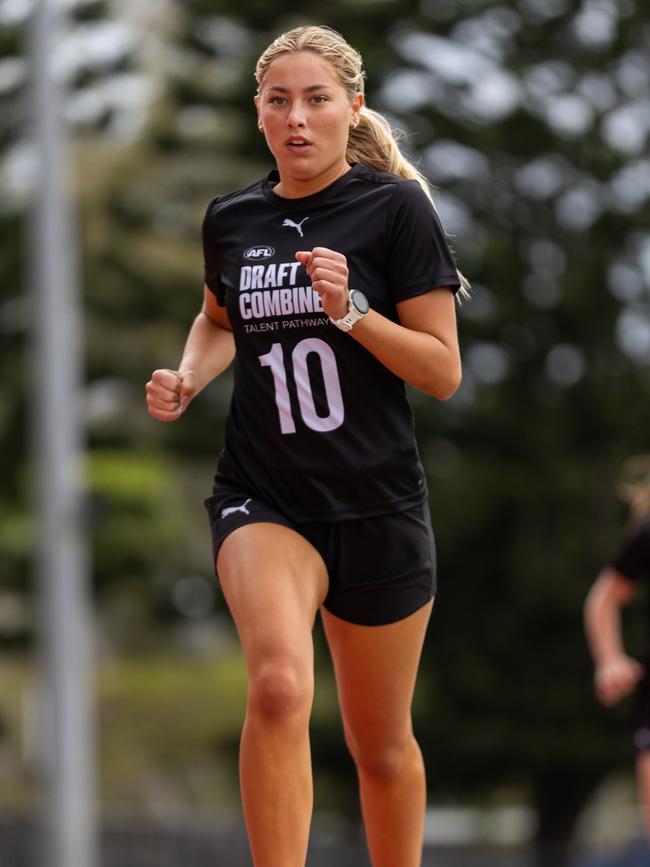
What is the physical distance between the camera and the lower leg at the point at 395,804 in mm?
4523

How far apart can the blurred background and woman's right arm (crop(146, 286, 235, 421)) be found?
2098cm

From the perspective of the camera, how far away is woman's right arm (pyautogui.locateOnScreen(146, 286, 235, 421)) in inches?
170

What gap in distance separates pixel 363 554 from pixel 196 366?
649mm

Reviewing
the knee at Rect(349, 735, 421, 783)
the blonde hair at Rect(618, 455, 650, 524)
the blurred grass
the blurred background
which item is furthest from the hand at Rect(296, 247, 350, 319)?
the blurred grass

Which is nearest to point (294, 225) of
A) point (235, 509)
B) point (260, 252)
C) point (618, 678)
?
point (260, 252)

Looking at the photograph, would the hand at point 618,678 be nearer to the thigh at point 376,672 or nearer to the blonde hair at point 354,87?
the thigh at point 376,672

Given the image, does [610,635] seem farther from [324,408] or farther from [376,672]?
[324,408]

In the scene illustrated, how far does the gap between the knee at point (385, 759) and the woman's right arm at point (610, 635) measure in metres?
3.27

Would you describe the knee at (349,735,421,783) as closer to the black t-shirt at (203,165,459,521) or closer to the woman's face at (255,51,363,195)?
the black t-shirt at (203,165,459,521)

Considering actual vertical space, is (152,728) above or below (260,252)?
below

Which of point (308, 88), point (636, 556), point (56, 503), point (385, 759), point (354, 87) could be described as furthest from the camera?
point (56, 503)

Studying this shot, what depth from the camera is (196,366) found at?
459 centimetres

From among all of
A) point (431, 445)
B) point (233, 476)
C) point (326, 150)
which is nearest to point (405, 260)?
point (326, 150)

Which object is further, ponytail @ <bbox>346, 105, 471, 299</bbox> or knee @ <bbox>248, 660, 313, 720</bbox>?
ponytail @ <bbox>346, 105, 471, 299</bbox>
